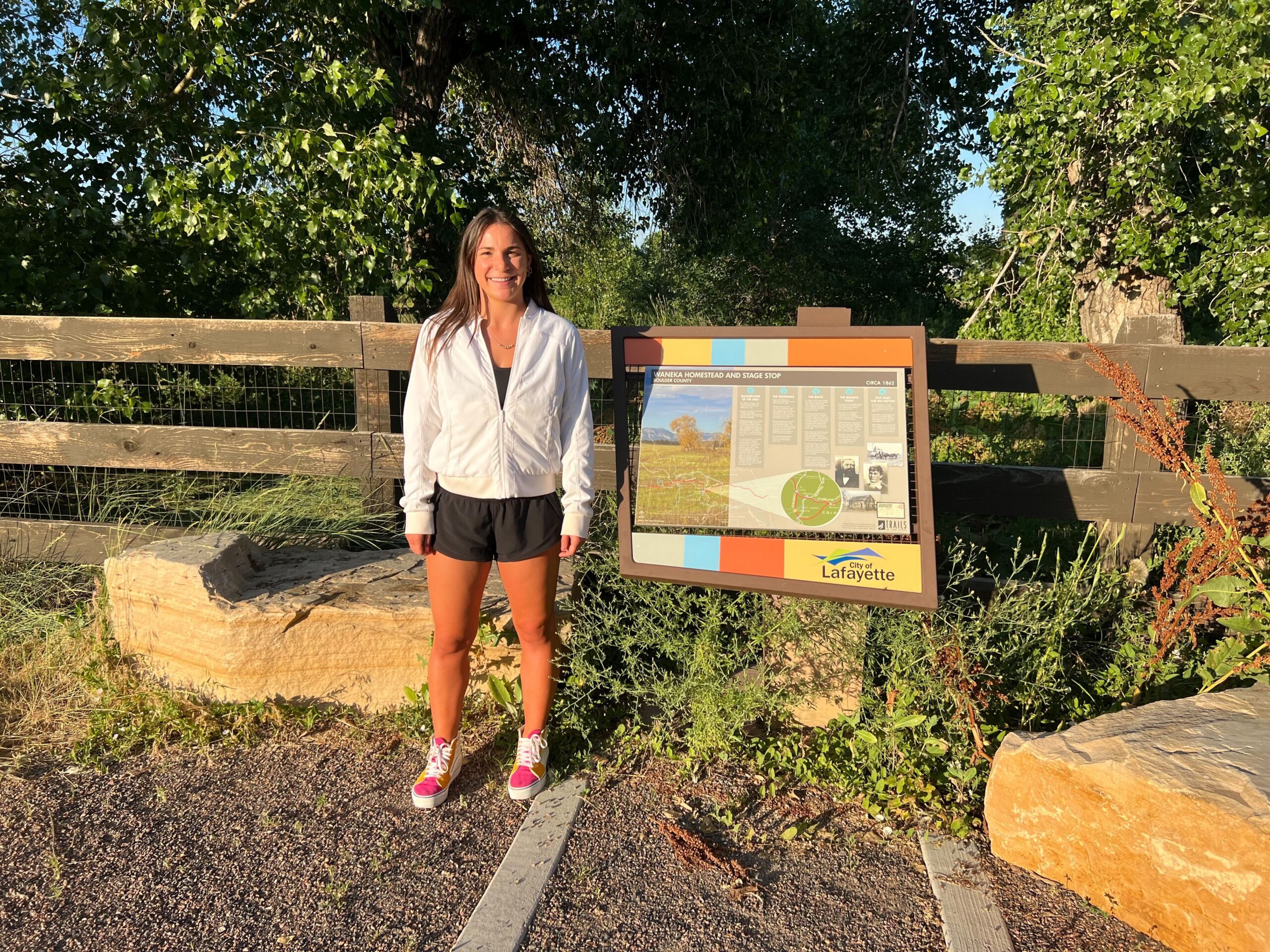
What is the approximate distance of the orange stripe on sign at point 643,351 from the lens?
337 cm

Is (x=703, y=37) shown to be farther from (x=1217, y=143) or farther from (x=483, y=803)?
(x=483, y=803)

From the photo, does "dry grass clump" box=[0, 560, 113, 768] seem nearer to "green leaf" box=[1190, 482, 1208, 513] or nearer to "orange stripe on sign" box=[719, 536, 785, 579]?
"orange stripe on sign" box=[719, 536, 785, 579]

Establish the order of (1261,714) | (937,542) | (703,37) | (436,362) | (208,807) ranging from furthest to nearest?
(703,37), (937,542), (208,807), (436,362), (1261,714)

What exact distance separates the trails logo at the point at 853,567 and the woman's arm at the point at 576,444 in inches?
34.4

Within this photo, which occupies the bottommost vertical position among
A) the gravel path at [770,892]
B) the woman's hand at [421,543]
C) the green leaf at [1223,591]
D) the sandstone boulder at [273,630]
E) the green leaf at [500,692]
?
the gravel path at [770,892]

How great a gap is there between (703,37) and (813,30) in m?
1.04

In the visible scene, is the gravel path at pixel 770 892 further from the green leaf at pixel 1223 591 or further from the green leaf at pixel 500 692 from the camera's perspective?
the green leaf at pixel 1223 591

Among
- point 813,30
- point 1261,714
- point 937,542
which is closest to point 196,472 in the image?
point 937,542

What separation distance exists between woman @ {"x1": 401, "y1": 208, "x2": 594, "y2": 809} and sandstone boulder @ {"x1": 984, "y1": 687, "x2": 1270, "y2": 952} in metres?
1.70

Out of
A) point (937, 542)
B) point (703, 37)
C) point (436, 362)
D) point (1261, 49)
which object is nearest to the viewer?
point (436, 362)

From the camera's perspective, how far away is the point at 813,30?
26.4 ft

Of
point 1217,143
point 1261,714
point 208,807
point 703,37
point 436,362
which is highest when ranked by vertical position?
point 703,37

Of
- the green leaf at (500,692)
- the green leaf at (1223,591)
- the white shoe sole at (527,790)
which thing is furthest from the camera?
the green leaf at (500,692)

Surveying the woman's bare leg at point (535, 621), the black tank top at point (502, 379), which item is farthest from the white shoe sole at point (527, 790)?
the black tank top at point (502, 379)
